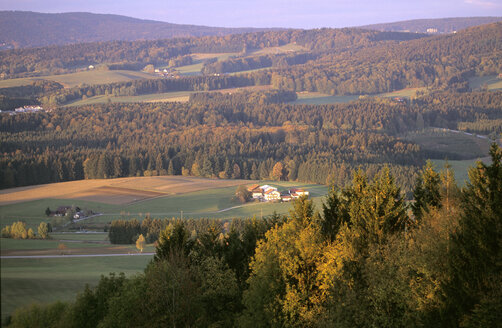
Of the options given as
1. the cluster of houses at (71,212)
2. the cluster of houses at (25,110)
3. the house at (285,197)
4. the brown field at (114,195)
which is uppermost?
the cluster of houses at (25,110)

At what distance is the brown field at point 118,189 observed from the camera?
77750mm

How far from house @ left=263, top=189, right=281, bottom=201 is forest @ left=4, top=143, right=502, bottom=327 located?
51.6m

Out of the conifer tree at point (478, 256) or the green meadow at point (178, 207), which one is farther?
the green meadow at point (178, 207)

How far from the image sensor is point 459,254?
2180cm

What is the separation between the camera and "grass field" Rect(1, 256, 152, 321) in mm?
22438

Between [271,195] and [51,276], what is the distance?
187 ft

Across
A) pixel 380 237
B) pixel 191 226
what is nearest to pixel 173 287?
pixel 380 237

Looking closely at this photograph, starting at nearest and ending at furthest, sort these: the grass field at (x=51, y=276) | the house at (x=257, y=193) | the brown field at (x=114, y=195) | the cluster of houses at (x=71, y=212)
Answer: the grass field at (x=51, y=276) < the cluster of houses at (x=71, y=212) < the brown field at (x=114, y=195) < the house at (x=257, y=193)

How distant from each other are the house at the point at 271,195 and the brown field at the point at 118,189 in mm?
10843

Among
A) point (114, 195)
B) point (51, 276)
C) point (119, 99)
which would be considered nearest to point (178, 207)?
point (114, 195)

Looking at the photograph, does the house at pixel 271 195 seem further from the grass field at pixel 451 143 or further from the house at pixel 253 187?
the grass field at pixel 451 143

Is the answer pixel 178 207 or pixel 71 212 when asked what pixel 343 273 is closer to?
pixel 71 212

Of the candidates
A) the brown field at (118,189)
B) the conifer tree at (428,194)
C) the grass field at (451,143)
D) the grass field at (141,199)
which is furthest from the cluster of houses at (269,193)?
the conifer tree at (428,194)

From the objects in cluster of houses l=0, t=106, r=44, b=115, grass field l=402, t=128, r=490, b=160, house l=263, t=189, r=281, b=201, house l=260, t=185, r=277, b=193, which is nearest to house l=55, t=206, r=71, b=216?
house l=263, t=189, r=281, b=201
